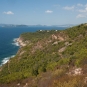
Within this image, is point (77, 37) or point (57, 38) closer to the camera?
point (77, 37)

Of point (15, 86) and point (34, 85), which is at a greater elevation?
point (34, 85)

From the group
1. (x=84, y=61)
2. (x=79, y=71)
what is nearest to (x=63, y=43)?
(x=84, y=61)

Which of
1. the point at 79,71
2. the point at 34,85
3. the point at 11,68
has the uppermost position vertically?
the point at 79,71

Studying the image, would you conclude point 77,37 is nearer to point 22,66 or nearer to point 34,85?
point 22,66

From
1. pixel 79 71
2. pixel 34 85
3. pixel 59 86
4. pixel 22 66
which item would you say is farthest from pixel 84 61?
pixel 22 66

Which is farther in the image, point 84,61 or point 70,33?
point 70,33

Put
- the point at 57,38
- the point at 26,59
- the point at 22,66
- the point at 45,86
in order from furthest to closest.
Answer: the point at 57,38, the point at 26,59, the point at 22,66, the point at 45,86

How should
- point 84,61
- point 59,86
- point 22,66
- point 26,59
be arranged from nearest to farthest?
point 59,86 → point 84,61 → point 22,66 → point 26,59

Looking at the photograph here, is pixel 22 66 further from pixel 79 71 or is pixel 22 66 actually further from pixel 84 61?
pixel 79 71

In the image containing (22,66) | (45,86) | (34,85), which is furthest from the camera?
(22,66)
